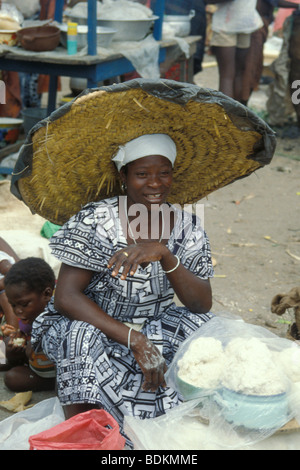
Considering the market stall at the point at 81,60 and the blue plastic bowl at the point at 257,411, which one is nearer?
the blue plastic bowl at the point at 257,411

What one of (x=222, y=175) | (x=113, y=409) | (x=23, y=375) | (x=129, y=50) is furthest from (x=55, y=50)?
(x=113, y=409)

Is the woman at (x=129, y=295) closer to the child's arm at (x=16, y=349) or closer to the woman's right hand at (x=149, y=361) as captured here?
the woman's right hand at (x=149, y=361)

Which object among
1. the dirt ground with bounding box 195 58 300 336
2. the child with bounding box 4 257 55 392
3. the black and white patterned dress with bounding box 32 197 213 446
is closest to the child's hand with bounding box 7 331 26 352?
the child with bounding box 4 257 55 392

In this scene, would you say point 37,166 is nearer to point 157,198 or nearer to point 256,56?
point 157,198

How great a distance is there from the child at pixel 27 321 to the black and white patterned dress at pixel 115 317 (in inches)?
8.4

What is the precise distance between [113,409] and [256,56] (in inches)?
227

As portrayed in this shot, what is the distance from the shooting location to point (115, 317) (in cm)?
257

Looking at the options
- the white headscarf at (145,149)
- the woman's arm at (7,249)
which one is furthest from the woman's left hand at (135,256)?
the woman's arm at (7,249)

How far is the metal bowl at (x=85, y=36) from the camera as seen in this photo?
4797 mm

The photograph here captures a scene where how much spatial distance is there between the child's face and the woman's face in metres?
0.75

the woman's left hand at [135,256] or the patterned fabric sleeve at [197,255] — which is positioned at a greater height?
the woman's left hand at [135,256]

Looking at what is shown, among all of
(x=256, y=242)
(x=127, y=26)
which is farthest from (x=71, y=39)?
(x=256, y=242)

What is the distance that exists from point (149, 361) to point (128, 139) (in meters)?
0.91
